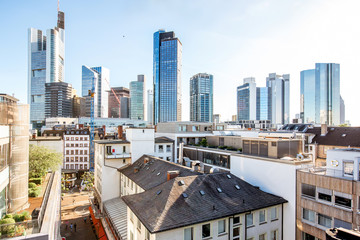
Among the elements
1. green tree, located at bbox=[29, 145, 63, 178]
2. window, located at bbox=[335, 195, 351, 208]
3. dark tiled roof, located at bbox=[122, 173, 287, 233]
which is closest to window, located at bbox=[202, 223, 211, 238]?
dark tiled roof, located at bbox=[122, 173, 287, 233]

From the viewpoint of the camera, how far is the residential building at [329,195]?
16667 mm

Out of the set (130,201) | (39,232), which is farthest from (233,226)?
(39,232)

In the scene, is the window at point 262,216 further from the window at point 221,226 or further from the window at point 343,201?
the window at point 343,201

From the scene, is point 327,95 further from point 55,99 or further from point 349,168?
point 55,99

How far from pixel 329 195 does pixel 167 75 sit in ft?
546

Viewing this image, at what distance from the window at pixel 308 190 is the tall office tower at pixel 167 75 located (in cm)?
15844

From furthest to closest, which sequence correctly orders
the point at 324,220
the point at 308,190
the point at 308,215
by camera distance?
the point at 308,215 → the point at 308,190 → the point at 324,220

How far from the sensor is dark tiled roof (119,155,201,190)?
2469cm

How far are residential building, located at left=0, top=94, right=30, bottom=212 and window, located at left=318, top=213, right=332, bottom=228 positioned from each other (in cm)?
2563

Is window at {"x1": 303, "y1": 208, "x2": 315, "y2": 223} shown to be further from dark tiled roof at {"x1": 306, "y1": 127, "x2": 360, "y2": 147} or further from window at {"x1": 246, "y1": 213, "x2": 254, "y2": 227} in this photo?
dark tiled roof at {"x1": 306, "y1": 127, "x2": 360, "y2": 147}

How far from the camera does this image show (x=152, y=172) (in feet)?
91.6

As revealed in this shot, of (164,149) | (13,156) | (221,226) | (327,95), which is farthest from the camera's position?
(327,95)

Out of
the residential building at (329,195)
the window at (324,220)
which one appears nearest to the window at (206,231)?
the residential building at (329,195)

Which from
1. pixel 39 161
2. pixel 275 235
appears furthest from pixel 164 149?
pixel 275 235
